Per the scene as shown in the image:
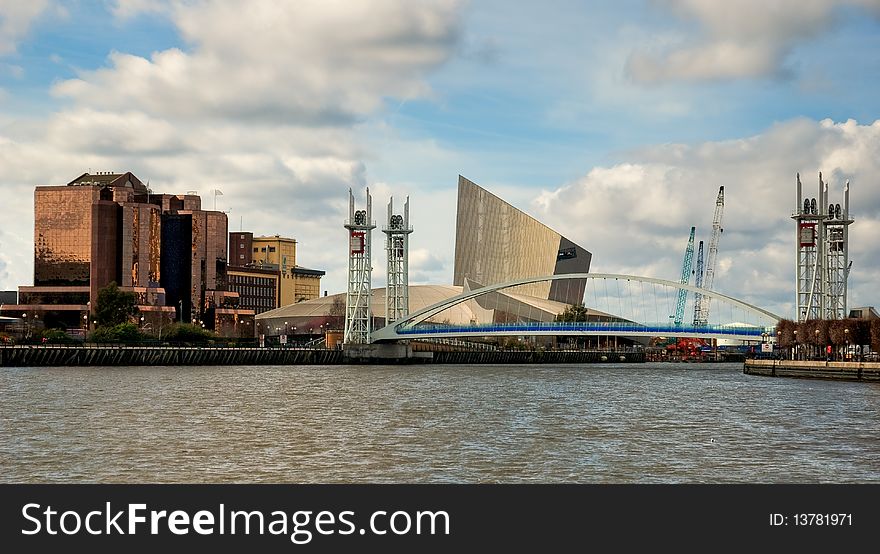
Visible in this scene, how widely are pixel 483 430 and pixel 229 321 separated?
14158cm

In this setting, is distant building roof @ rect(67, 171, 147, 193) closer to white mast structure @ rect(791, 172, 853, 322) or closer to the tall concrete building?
the tall concrete building

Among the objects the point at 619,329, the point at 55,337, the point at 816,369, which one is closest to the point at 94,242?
the point at 55,337

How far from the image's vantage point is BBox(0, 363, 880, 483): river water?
97.7 feet

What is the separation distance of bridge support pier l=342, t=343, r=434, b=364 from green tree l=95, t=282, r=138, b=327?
29.8m

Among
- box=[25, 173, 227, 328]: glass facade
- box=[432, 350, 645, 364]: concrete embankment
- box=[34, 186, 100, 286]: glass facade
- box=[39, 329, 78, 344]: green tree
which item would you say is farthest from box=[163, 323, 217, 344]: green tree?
box=[34, 186, 100, 286]: glass facade

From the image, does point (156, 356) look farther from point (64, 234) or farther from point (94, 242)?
point (64, 234)

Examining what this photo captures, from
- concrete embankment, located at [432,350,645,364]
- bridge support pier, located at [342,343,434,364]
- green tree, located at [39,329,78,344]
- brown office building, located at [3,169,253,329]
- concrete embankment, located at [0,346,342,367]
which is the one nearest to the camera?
concrete embankment, located at [0,346,342,367]

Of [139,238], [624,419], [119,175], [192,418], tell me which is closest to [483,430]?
[624,419]

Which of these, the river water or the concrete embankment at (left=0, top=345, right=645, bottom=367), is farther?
the concrete embankment at (left=0, top=345, right=645, bottom=367)

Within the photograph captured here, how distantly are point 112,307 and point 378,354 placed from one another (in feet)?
109

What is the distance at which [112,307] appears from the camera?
462 ft

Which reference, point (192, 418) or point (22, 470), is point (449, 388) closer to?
point (192, 418)

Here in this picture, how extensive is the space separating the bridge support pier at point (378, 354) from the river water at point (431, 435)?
56.9 metres
